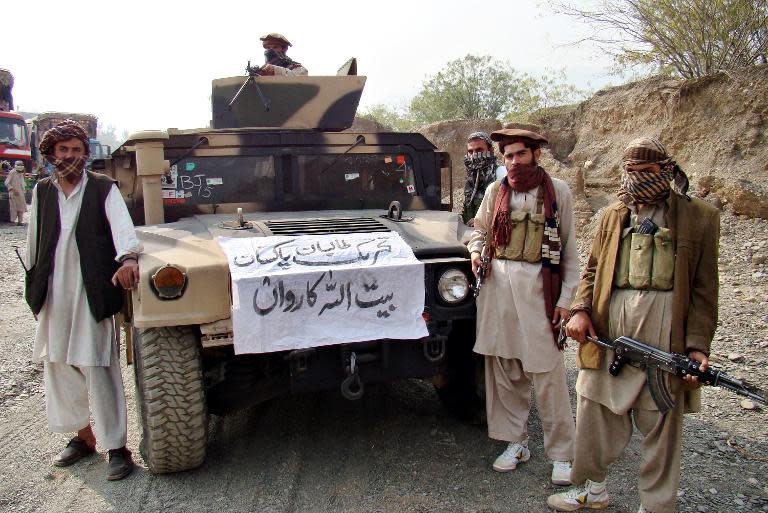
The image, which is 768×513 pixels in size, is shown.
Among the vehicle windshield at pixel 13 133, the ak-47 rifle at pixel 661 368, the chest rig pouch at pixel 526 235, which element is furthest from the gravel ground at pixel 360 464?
the vehicle windshield at pixel 13 133

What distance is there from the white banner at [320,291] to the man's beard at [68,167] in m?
0.80

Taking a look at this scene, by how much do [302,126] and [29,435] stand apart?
2.90 metres

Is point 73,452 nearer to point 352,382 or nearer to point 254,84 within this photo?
point 352,382

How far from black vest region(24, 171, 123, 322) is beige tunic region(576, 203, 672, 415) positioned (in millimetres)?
2311

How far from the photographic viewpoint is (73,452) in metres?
3.69

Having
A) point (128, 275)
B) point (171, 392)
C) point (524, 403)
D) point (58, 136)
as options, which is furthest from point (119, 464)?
point (524, 403)

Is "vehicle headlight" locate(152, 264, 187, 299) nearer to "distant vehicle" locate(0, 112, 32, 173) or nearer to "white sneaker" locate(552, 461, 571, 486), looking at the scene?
"white sneaker" locate(552, 461, 571, 486)

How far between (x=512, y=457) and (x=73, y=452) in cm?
228

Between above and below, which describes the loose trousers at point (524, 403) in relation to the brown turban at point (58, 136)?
below

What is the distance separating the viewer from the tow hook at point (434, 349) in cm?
344

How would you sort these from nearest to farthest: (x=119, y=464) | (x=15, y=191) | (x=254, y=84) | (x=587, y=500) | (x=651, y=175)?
(x=651, y=175)
(x=587, y=500)
(x=119, y=464)
(x=254, y=84)
(x=15, y=191)

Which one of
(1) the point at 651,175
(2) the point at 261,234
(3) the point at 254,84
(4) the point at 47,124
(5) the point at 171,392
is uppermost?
(4) the point at 47,124

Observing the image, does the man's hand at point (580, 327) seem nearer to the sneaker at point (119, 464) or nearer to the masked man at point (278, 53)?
the sneaker at point (119, 464)

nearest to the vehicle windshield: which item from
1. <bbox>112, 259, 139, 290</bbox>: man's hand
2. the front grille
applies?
the front grille
